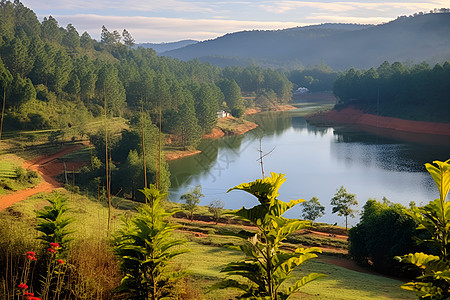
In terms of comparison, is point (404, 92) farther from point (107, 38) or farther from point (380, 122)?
point (107, 38)

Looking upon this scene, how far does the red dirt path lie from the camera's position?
2417cm

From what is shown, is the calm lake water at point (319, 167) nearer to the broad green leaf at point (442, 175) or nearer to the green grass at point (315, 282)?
the green grass at point (315, 282)

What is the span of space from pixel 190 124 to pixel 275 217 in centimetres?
4776

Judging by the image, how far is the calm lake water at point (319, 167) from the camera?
33500 millimetres

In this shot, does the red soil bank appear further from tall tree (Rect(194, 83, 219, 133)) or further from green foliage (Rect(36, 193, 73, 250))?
green foliage (Rect(36, 193, 73, 250))

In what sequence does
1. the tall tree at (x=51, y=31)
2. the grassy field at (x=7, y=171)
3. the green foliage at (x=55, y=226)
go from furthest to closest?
the tall tree at (x=51, y=31) < the grassy field at (x=7, y=171) < the green foliage at (x=55, y=226)

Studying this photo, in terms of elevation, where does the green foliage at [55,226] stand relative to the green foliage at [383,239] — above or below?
above

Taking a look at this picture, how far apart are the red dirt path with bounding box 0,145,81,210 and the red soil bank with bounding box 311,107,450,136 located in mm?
42023

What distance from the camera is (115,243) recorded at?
816 cm

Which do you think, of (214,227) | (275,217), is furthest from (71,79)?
(275,217)

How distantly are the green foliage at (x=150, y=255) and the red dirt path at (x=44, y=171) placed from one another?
15.6 meters

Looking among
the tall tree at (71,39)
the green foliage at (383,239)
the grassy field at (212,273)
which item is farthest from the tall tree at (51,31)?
the green foliage at (383,239)

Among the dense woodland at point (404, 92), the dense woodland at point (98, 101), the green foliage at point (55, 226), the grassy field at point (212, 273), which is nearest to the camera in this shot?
the green foliage at point (55, 226)

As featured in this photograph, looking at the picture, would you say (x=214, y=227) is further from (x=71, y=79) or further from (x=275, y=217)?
(x=71, y=79)
